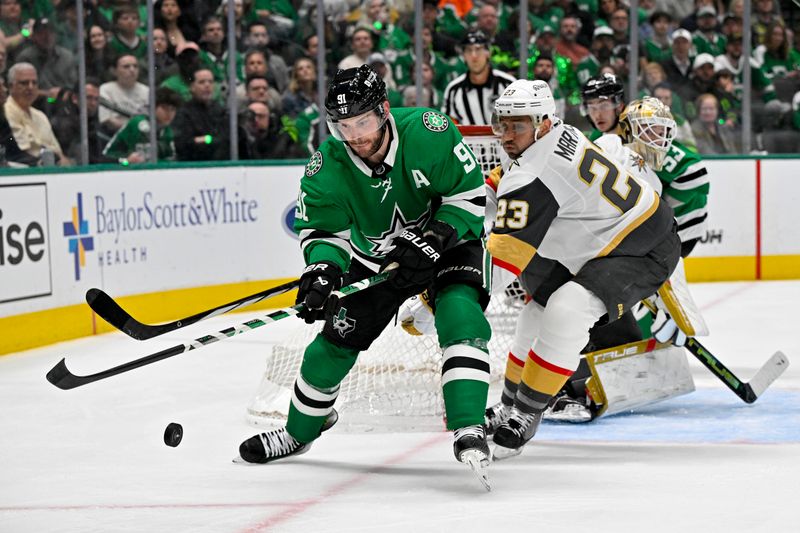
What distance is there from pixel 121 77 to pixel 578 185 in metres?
3.61

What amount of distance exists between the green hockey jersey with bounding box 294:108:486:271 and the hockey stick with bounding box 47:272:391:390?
0.10 m

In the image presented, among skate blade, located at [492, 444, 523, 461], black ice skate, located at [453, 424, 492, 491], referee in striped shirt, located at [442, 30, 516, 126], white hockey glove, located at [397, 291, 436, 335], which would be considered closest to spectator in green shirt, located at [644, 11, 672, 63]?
referee in striped shirt, located at [442, 30, 516, 126]

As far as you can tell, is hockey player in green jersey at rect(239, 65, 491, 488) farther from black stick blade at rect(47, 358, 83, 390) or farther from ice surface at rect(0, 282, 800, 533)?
black stick blade at rect(47, 358, 83, 390)

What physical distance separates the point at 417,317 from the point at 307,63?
394 centimetres

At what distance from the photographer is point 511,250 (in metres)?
3.08

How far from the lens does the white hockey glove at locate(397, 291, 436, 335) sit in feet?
11.0

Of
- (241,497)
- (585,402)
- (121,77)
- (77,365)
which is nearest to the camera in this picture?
(241,497)

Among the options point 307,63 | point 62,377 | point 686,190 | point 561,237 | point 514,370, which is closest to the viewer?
point 62,377

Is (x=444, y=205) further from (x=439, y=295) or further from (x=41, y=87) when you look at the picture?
(x=41, y=87)

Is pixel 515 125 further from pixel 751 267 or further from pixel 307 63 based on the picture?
pixel 751 267

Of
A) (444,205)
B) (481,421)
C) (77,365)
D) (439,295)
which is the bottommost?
(77,365)

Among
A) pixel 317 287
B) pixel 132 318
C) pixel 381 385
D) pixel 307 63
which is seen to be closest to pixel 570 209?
pixel 317 287

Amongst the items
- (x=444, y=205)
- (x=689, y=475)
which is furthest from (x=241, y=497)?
(x=689, y=475)

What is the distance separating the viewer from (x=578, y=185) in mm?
3107
